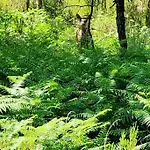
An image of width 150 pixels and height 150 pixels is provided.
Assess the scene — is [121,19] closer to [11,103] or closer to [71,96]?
[71,96]

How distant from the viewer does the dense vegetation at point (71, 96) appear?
3508 millimetres

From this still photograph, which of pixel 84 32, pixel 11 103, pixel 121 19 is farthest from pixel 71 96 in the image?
pixel 84 32

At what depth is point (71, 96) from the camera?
5129 mm

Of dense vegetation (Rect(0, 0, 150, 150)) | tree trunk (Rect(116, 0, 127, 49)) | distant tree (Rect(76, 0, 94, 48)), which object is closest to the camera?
dense vegetation (Rect(0, 0, 150, 150))

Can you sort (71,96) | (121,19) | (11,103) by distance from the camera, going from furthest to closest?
1. (121,19)
2. (71,96)
3. (11,103)

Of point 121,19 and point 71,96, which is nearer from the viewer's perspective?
point 71,96

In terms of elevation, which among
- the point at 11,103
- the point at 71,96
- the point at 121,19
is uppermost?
the point at 121,19

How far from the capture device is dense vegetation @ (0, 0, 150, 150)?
3.51 meters

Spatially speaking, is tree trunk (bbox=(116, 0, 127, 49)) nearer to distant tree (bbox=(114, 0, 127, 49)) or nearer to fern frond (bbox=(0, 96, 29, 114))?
distant tree (bbox=(114, 0, 127, 49))

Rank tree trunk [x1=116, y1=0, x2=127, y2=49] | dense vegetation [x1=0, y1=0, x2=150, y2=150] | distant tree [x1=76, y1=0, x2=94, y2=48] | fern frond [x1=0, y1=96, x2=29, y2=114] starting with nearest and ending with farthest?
dense vegetation [x1=0, y1=0, x2=150, y2=150] → fern frond [x1=0, y1=96, x2=29, y2=114] → tree trunk [x1=116, y1=0, x2=127, y2=49] → distant tree [x1=76, y1=0, x2=94, y2=48]

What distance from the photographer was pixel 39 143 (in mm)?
3344

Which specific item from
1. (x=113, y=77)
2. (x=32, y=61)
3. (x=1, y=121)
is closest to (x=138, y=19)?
(x=32, y=61)

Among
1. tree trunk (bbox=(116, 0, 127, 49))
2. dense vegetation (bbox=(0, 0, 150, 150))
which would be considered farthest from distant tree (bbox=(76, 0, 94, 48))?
tree trunk (bbox=(116, 0, 127, 49))

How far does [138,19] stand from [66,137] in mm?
8743
